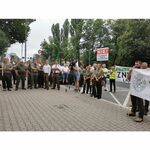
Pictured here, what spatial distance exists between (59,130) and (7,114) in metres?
3.03

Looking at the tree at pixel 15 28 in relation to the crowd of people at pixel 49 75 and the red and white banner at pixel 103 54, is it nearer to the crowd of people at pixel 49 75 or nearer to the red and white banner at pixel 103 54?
the red and white banner at pixel 103 54

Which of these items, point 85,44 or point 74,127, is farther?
point 85,44

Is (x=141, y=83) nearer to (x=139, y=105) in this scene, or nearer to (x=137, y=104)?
(x=137, y=104)

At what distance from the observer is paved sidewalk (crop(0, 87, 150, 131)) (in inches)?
387

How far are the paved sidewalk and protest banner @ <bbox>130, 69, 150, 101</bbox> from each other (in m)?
0.81

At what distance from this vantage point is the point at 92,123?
1064cm

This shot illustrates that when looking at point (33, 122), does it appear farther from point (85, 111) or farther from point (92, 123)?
point (85, 111)

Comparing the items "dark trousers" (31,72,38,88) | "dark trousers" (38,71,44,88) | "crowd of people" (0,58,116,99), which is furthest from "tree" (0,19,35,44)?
"dark trousers" (31,72,38,88)

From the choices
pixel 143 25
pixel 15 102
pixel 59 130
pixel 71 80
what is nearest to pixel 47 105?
pixel 15 102

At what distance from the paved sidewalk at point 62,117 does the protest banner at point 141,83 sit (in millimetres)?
807

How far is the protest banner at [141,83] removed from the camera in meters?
11.9

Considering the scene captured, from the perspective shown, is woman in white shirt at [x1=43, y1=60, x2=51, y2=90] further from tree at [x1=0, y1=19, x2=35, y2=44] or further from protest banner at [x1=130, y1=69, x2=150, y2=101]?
tree at [x1=0, y1=19, x2=35, y2=44]

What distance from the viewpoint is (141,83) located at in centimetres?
1237

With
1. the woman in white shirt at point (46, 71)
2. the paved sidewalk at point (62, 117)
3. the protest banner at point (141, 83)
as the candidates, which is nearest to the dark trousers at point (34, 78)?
the woman in white shirt at point (46, 71)
